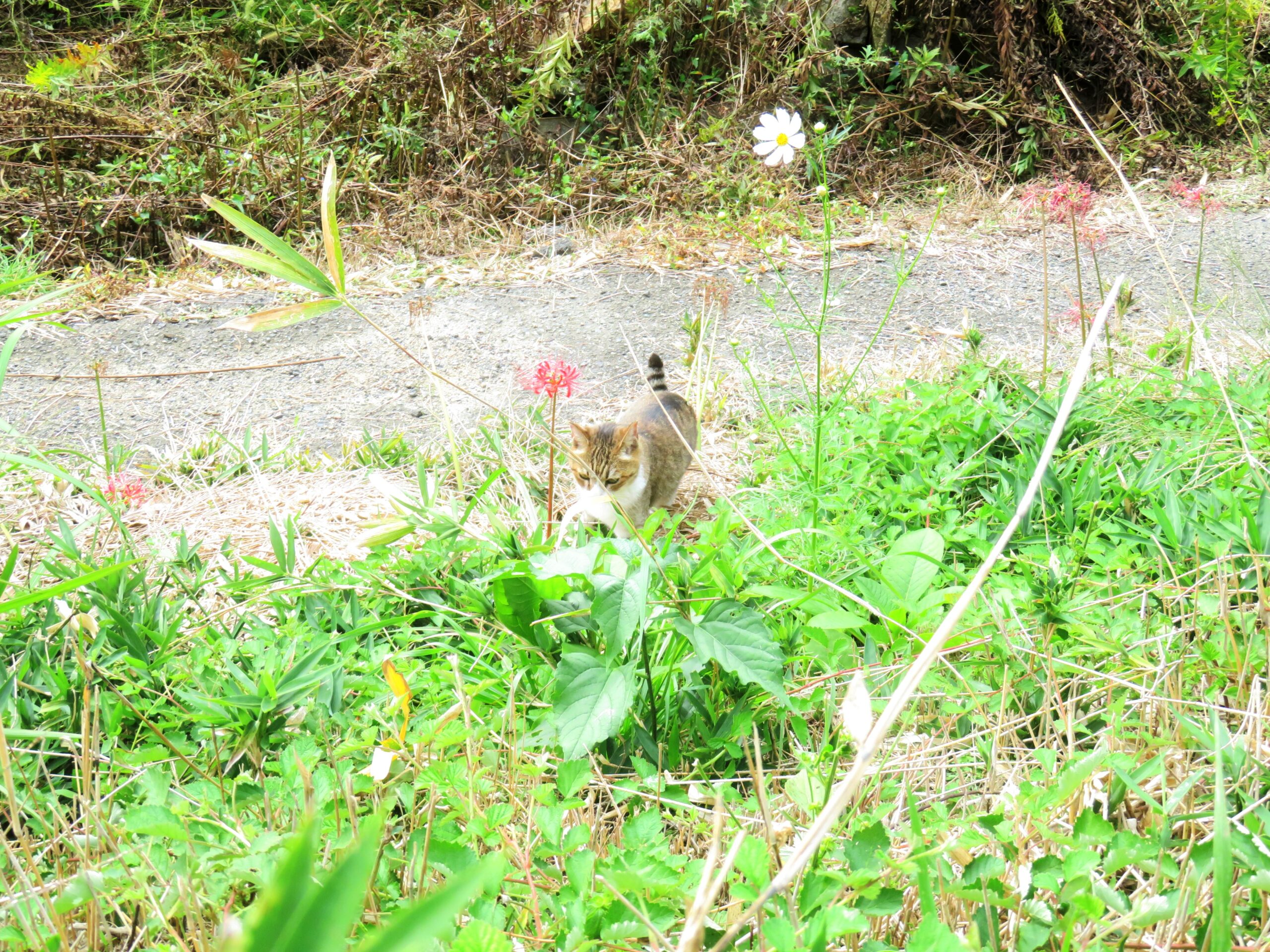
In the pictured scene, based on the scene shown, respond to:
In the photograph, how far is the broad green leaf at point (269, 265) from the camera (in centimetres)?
173

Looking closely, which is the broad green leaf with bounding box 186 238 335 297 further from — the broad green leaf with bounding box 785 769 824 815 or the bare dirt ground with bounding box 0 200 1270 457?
the bare dirt ground with bounding box 0 200 1270 457

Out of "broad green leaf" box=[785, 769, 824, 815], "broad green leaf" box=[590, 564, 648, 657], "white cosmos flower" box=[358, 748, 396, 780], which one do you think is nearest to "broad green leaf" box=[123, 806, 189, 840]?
"white cosmos flower" box=[358, 748, 396, 780]

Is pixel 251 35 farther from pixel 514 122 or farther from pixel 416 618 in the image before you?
pixel 416 618

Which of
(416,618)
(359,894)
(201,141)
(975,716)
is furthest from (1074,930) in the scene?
(201,141)

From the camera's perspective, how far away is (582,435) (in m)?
2.83

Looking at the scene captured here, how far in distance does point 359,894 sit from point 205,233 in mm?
6443

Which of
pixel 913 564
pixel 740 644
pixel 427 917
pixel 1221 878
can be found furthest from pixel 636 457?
pixel 427 917

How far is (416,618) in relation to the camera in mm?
2062

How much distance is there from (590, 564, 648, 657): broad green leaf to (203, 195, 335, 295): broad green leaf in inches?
29.2

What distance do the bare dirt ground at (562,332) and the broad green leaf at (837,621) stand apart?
2.08 meters

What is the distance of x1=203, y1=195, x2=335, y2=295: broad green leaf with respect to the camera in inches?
66.1

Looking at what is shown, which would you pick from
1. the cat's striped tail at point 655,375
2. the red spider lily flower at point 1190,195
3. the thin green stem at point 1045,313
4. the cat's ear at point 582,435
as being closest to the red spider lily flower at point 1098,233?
the thin green stem at point 1045,313

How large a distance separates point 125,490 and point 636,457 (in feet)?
4.56

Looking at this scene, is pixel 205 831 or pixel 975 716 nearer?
pixel 205 831
